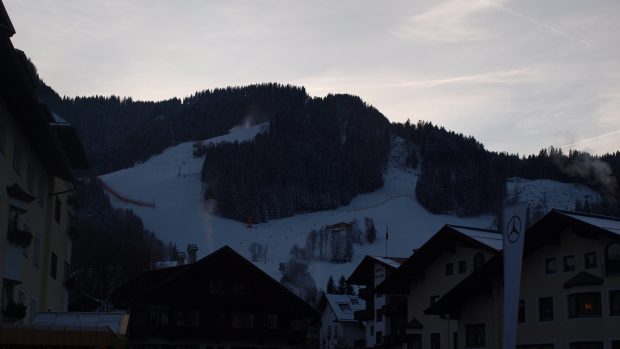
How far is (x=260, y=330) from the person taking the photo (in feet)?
196

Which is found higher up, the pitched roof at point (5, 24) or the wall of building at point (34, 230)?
the pitched roof at point (5, 24)

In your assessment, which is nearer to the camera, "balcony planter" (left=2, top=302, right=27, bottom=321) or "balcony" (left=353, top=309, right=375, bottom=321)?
"balcony planter" (left=2, top=302, right=27, bottom=321)

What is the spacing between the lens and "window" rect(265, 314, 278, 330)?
60.2 m

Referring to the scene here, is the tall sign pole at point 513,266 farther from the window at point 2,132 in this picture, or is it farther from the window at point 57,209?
the window at point 57,209

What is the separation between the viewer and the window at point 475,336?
45344mm

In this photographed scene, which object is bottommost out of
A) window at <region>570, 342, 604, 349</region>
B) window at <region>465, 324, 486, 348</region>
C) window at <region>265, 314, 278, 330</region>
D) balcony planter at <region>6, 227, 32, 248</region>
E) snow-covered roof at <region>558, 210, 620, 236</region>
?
window at <region>570, 342, 604, 349</region>

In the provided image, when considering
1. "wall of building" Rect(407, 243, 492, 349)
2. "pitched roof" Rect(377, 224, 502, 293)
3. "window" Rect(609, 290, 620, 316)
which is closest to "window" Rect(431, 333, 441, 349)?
"wall of building" Rect(407, 243, 492, 349)

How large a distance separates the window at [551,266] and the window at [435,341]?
38.8 feet

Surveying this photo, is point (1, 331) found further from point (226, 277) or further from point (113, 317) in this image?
point (226, 277)

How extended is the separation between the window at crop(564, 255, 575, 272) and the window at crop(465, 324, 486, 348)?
6043 mm

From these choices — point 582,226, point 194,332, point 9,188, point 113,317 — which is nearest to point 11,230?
point 9,188

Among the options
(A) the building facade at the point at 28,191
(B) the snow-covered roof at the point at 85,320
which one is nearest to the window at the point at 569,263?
(B) the snow-covered roof at the point at 85,320

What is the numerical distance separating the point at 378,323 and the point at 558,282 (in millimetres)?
27052

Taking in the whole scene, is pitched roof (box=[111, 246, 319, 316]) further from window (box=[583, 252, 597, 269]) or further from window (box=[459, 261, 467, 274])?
window (box=[583, 252, 597, 269])
